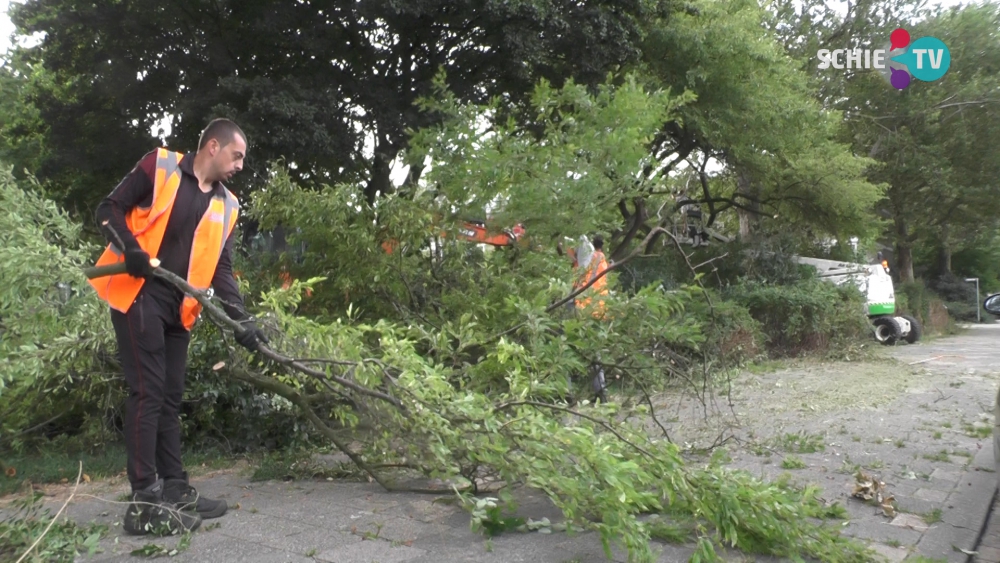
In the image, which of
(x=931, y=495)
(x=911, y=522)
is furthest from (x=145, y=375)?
(x=931, y=495)

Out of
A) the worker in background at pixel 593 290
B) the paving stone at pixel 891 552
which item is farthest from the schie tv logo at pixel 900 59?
the paving stone at pixel 891 552

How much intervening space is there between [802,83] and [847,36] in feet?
29.8

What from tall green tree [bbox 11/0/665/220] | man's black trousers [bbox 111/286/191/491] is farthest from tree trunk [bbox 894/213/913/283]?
man's black trousers [bbox 111/286/191/491]

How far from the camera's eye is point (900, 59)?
25391mm

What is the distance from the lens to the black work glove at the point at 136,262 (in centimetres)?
380

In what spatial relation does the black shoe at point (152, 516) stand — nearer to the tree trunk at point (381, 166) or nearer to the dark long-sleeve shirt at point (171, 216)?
the dark long-sleeve shirt at point (171, 216)

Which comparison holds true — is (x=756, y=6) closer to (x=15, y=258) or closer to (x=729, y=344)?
(x=729, y=344)

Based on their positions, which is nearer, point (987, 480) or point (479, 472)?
point (479, 472)

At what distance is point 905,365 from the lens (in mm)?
13086

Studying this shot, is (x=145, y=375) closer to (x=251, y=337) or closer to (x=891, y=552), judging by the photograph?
(x=251, y=337)

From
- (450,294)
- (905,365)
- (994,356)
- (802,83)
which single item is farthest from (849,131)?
(450,294)

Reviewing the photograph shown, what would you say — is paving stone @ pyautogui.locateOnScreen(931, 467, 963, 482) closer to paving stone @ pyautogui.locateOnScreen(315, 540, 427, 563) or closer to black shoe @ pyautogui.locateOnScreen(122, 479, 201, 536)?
paving stone @ pyautogui.locateOnScreen(315, 540, 427, 563)

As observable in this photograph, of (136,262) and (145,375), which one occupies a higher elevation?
(136,262)

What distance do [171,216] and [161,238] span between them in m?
0.11
